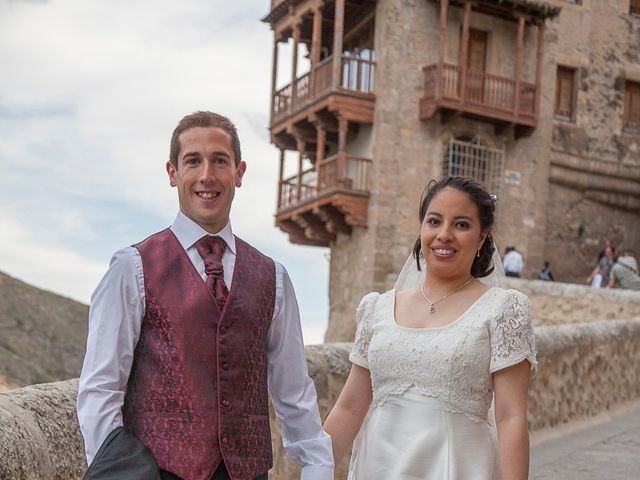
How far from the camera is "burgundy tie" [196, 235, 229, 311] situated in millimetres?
2334

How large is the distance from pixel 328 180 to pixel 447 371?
62.2 feet

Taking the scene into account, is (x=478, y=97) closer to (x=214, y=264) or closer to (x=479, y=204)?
(x=479, y=204)

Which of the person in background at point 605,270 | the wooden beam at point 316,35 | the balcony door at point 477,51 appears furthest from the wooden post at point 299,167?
the person in background at point 605,270

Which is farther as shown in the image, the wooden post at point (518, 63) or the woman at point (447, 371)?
the wooden post at point (518, 63)

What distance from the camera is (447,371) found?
309 cm

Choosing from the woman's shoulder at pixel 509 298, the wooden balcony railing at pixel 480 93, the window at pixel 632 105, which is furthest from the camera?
the window at pixel 632 105

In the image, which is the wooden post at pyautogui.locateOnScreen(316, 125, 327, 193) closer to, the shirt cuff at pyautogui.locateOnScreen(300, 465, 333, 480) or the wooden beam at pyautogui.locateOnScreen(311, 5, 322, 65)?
the wooden beam at pyautogui.locateOnScreen(311, 5, 322, 65)

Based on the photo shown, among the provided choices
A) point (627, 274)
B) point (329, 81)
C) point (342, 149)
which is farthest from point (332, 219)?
point (627, 274)

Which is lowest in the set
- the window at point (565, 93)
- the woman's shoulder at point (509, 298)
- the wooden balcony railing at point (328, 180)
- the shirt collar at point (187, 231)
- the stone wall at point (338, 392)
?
the stone wall at point (338, 392)

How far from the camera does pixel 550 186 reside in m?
24.4

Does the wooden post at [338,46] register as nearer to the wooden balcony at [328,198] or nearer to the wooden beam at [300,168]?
the wooden balcony at [328,198]

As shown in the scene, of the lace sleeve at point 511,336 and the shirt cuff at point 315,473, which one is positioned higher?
the lace sleeve at point 511,336

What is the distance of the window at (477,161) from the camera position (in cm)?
2295

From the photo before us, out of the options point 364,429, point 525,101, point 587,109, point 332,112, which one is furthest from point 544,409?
point 587,109
